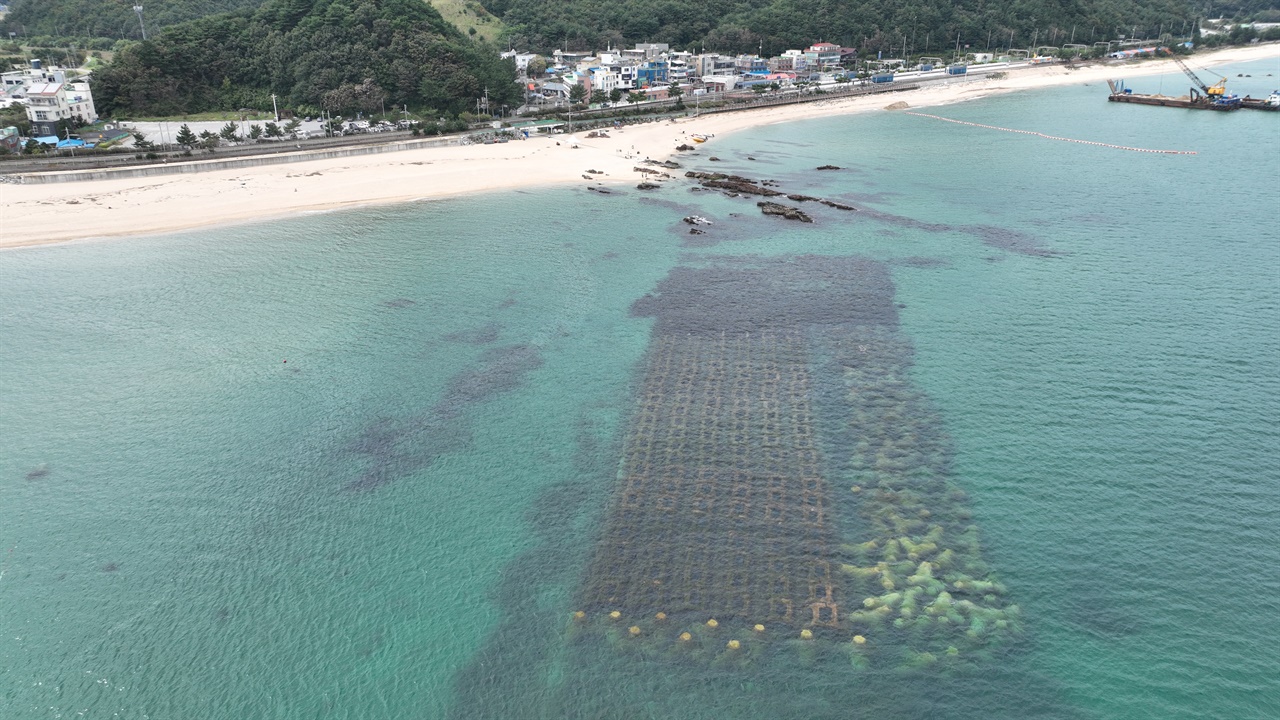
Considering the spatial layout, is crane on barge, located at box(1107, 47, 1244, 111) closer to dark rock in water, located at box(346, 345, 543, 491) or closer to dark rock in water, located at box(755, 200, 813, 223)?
dark rock in water, located at box(755, 200, 813, 223)

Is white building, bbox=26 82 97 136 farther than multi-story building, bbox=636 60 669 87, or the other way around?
multi-story building, bbox=636 60 669 87

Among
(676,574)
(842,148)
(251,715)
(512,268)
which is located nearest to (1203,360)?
(676,574)

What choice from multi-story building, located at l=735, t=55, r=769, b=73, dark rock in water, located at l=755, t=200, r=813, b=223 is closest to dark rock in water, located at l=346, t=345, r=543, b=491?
dark rock in water, located at l=755, t=200, r=813, b=223

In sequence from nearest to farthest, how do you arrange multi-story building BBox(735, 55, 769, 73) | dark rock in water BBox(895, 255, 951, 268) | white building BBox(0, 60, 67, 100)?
dark rock in water BBox(895, 255, 951, 268)
white building BBox(0, 60, 67, 100)
multi-story building BBox(735, 55, 769, 73)

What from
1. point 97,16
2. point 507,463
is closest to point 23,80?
point 97,16

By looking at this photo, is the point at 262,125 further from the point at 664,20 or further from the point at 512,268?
the point at 664,20

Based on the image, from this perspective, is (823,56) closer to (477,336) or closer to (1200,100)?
(1200,100)
